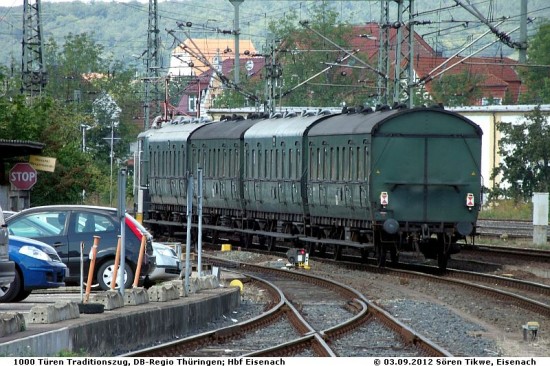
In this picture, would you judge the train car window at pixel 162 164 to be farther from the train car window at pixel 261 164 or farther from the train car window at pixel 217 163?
the train car window at pixel 261 164

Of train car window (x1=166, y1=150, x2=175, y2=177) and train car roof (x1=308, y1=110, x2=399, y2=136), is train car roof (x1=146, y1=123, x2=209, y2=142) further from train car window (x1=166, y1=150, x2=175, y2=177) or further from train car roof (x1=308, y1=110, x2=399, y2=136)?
train car roof (x1=308, y1=110, x2=399, y2=136)

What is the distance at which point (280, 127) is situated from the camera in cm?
3981

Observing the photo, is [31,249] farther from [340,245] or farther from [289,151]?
[289,151]

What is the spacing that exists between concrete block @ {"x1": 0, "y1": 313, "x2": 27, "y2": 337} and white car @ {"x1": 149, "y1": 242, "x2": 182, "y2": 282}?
11.1m

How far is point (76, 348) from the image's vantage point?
14.9m

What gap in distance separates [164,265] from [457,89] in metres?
90.2

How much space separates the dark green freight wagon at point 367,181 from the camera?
3222 centimetres

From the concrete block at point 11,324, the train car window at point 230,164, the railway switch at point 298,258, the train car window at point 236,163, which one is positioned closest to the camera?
the concrete block at point 11,324

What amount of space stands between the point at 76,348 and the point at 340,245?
67.3 ft

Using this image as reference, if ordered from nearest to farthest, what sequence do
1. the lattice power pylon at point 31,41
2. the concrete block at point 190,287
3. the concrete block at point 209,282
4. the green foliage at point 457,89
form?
the concrete block at point 190,287 < the concrete block at point 209,282 < the lattice power pylon at point 31,41 < the green foliage at point 457,89

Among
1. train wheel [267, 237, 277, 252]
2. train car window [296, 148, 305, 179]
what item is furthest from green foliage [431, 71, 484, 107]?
train car window [296, 148, 305, 179]

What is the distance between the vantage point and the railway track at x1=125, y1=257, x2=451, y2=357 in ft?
54.2

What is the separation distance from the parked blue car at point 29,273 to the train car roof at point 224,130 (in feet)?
70.8

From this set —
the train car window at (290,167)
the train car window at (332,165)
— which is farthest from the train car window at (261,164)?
the train car window at (332,165)
